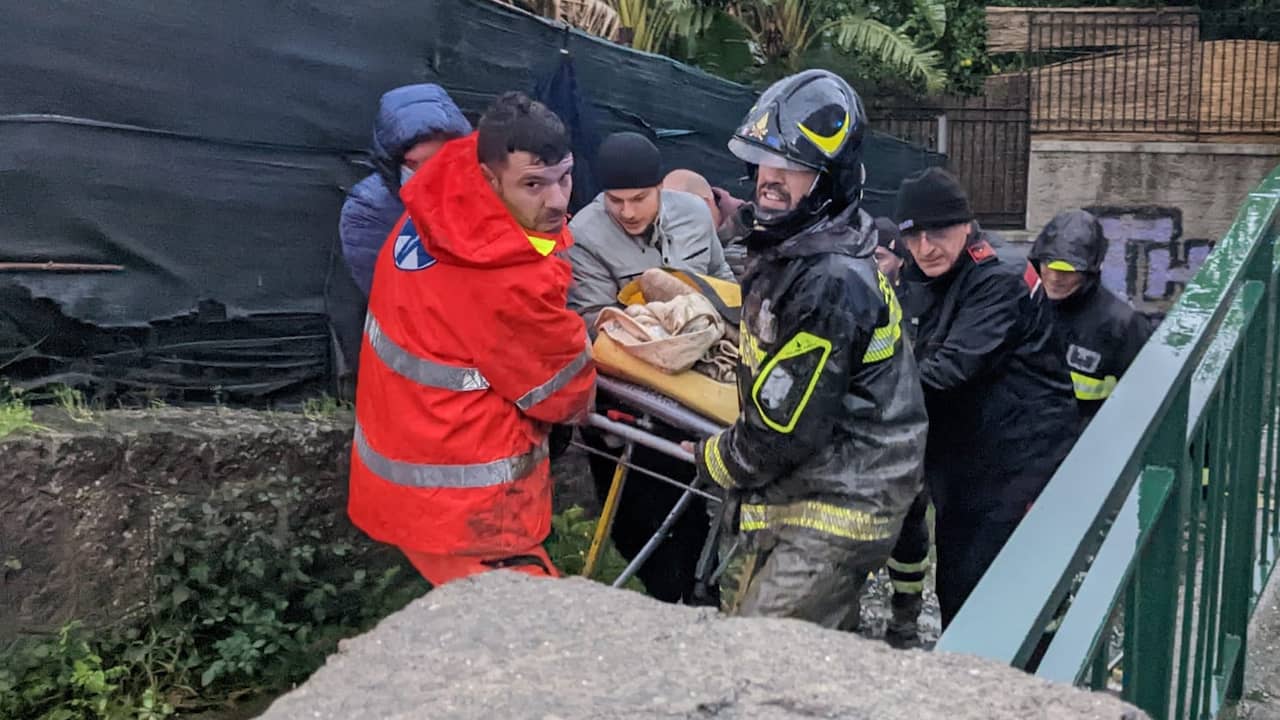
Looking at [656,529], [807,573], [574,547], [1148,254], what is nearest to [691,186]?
[574,547]

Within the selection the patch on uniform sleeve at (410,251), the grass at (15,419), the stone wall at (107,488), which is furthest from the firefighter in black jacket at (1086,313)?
the grass at (15,419)

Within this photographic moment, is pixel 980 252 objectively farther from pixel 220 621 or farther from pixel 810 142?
pixel 220 621

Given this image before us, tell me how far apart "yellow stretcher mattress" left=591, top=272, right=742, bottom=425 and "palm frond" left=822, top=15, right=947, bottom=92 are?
11453 millimetres

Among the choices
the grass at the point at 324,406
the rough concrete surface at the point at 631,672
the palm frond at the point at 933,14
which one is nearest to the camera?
the rough concrete surface at the point at 631,672

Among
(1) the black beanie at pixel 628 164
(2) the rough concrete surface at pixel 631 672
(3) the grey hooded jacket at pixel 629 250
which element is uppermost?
(1) the black beanie at pixel 628 164

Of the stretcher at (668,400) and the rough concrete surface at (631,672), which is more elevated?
the rough concrete surface at (631,672)

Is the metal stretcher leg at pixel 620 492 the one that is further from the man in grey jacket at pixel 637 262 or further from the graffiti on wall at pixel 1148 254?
the graffiti on wall at pixel 1148 254

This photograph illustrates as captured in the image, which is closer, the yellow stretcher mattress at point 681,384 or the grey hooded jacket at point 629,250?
the yellow stretcher mattress at point 681,384

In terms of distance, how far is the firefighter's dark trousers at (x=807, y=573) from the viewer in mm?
3197

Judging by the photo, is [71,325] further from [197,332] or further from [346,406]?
[346,406]

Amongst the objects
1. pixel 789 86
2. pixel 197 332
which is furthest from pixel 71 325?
pixel 789 86

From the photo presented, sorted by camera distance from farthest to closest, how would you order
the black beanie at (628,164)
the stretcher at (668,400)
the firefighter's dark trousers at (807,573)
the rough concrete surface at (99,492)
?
the black beanie at (628,164)
the rough concrete surface at (99,492)
the stretcher at (668,400)
the firefighter's dark trousers at (807,573)

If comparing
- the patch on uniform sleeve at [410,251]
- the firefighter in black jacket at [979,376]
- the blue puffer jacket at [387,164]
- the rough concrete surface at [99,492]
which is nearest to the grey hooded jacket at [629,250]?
the blue puffer jacket at [387,164]

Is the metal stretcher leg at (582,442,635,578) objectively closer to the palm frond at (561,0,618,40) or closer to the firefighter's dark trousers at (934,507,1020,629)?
the firefighter's dark trousers at (934,507,1020,629)
